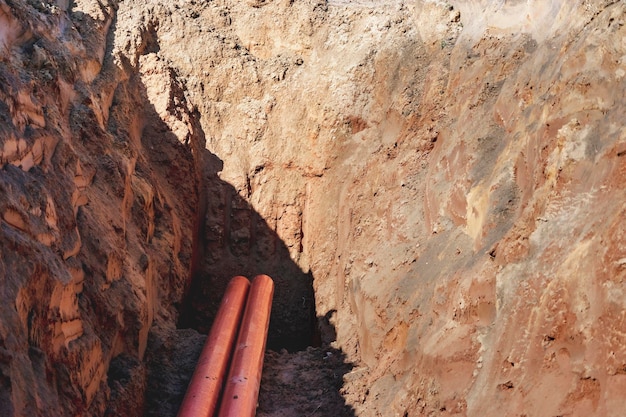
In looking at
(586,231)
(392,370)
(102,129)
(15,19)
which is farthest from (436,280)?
(15,19)

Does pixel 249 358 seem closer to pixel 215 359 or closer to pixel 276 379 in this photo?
pixel 215 359

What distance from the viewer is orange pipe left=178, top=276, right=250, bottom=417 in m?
10.2

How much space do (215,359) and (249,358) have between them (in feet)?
2.03

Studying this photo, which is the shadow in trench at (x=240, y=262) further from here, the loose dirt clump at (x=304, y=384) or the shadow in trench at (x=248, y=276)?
the loose dirt clump at (x=304, y=384)

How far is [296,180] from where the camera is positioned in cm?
1689

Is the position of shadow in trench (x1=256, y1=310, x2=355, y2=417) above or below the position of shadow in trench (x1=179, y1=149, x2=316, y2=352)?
below

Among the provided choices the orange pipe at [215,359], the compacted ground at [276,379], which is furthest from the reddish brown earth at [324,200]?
the orange pipe at [215,359]

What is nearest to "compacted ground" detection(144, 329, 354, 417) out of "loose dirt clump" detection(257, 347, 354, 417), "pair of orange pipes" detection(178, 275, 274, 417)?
"loose dirt clump" detection(257, 347, 354, 417)

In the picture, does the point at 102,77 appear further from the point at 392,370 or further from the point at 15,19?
the point at 392,370

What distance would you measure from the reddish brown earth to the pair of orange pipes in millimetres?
653

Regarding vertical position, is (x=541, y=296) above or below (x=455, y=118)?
below

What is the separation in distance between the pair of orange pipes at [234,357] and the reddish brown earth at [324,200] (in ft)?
2.14

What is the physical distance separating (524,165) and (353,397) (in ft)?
15.6

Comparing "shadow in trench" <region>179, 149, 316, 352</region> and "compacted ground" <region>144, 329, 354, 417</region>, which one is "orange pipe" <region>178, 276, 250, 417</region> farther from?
"shadow in trench" <region>179, 149, 316, 352</region>
